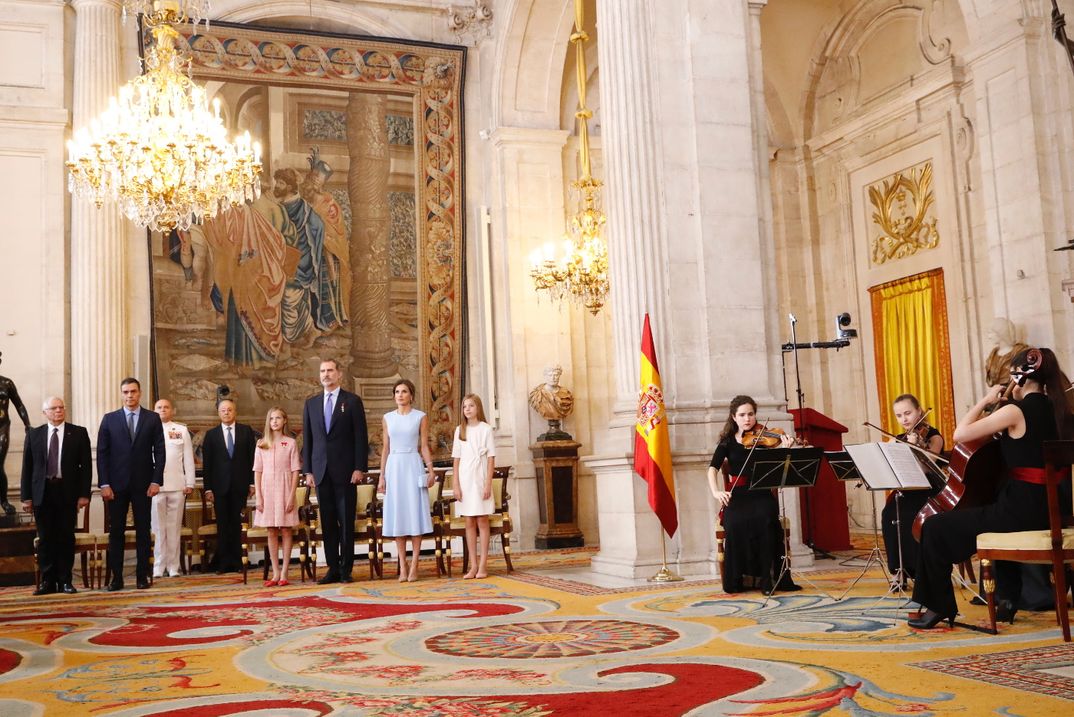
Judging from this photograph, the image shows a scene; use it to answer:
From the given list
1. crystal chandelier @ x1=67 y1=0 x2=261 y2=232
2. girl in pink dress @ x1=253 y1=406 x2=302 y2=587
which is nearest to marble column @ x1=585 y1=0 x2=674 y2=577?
girl in pink dress @ x1=253 y1=406 x2=302 y2=587

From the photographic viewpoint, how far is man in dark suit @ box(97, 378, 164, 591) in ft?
29.0

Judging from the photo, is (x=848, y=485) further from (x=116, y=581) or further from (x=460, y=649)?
(x=460, y=649)

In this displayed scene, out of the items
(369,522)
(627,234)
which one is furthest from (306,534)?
(627,234)

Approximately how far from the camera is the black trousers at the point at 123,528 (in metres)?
8.82

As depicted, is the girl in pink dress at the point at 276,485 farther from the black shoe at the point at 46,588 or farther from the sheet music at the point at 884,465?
the sheet music at the point at 884,465

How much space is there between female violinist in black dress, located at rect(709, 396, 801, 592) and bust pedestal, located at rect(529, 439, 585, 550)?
544cm

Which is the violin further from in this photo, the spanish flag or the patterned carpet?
the patterned carpet

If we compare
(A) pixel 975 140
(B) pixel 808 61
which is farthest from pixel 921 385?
(B) pixel 808 61

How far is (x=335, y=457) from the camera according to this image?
28.2ft

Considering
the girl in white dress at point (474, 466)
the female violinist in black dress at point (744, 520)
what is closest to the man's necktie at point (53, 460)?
the girl in white dress at point (474, 466)

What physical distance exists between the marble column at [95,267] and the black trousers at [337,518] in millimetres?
4088

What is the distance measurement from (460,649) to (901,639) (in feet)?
6.18

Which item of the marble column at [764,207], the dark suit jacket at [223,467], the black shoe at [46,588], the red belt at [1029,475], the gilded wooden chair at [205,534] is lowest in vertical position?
the black shoe at [46,588]

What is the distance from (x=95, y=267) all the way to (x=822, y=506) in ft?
25.8
